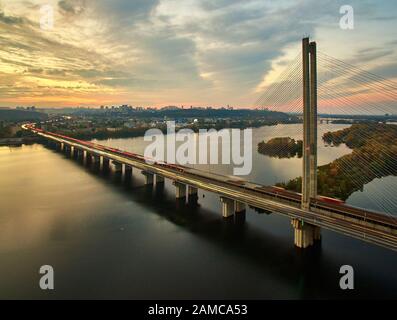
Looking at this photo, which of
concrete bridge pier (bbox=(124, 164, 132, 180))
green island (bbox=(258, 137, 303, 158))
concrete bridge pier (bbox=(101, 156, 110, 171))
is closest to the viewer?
concrete bridge pier (bbox=(124, 164, 132, 180))

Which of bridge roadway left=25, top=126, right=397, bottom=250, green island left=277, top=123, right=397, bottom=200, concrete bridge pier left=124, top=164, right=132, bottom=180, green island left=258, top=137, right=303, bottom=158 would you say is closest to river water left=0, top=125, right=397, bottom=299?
green island left=277, top=123, right=397, bottom=200

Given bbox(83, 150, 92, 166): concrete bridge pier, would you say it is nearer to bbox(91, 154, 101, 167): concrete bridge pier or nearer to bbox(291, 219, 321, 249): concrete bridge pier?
bbox(91, 154, 101, 167): concrete bridge pier

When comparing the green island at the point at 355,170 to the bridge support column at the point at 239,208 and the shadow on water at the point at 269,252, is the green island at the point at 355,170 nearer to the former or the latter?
the bridge support column at the point at 239,208

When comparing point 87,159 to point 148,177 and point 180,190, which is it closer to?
point 148,177

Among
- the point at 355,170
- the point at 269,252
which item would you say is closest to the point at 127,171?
the point at 355,170

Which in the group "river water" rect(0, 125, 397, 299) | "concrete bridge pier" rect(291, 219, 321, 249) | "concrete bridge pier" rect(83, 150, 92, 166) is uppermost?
"concrete bridge pier" rect(83, 150, 92, 166)
